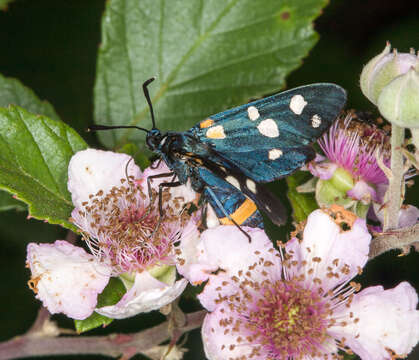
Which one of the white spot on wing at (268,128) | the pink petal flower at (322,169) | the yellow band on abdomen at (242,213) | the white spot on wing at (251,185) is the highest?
the white spot on wing at (268,128)

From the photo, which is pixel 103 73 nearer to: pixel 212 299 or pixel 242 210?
pixel 242 210

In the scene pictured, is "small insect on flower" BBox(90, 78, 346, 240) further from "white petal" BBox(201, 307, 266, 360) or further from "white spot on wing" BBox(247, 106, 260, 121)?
"white petal" BBox(201, 307, 266, 360)

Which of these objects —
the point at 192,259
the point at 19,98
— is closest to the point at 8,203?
the point at 19,98

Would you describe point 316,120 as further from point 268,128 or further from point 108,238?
point 108,238

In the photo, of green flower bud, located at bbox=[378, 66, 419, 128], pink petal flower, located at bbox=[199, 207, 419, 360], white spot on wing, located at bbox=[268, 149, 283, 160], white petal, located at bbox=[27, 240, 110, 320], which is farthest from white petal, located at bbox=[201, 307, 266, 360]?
green flower bud, located at bbox=[378, 66, 419, 128]

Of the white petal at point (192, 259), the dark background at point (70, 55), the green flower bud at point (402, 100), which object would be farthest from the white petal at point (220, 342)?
the dark background at point (70, 55)

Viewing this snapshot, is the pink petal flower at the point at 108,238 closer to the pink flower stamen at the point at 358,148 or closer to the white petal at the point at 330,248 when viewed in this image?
the white petal at the point at 330,248
